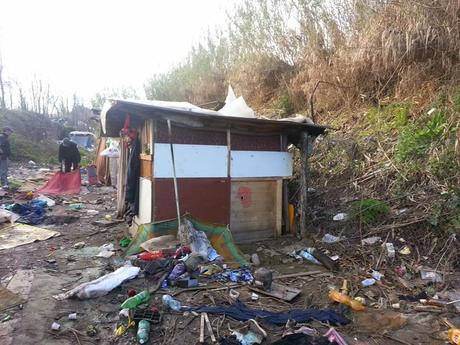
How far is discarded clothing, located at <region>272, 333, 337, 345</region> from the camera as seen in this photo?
10.2ft

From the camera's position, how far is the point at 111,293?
4.25 m

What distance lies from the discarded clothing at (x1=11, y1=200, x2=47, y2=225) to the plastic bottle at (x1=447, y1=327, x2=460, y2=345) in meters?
7.76

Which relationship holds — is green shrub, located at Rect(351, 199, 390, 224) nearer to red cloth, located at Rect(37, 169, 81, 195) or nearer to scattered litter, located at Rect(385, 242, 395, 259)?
scattered litter, located at Rect(385, 242, 395, 259)

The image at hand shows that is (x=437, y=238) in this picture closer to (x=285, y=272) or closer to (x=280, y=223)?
(x=285, y=272)

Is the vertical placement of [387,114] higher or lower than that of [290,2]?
lower

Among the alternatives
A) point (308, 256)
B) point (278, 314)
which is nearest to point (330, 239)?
point (308, 256)

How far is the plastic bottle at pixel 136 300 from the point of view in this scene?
12.3ft

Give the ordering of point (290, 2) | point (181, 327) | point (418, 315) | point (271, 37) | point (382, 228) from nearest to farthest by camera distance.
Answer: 1. point (181, 327)
2. point (418, 315)
3. point (382, 228)
4. point (290, 2)
5. point (271, 37)

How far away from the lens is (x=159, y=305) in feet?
12.9

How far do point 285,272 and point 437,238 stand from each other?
223 centimetres

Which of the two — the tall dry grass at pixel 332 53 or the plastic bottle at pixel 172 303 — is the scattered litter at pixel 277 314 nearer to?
the plastic bottle at pixel 172 303

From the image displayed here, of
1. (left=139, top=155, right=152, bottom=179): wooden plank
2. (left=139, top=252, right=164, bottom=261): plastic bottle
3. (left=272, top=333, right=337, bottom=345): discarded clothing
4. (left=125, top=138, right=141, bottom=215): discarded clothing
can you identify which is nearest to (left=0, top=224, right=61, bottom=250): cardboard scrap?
(left=125, top=138, right=141, bottom=215): discarded clothing

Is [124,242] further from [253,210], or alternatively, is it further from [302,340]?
[302,340]

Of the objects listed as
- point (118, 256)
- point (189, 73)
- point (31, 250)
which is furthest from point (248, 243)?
point (189, 73)
